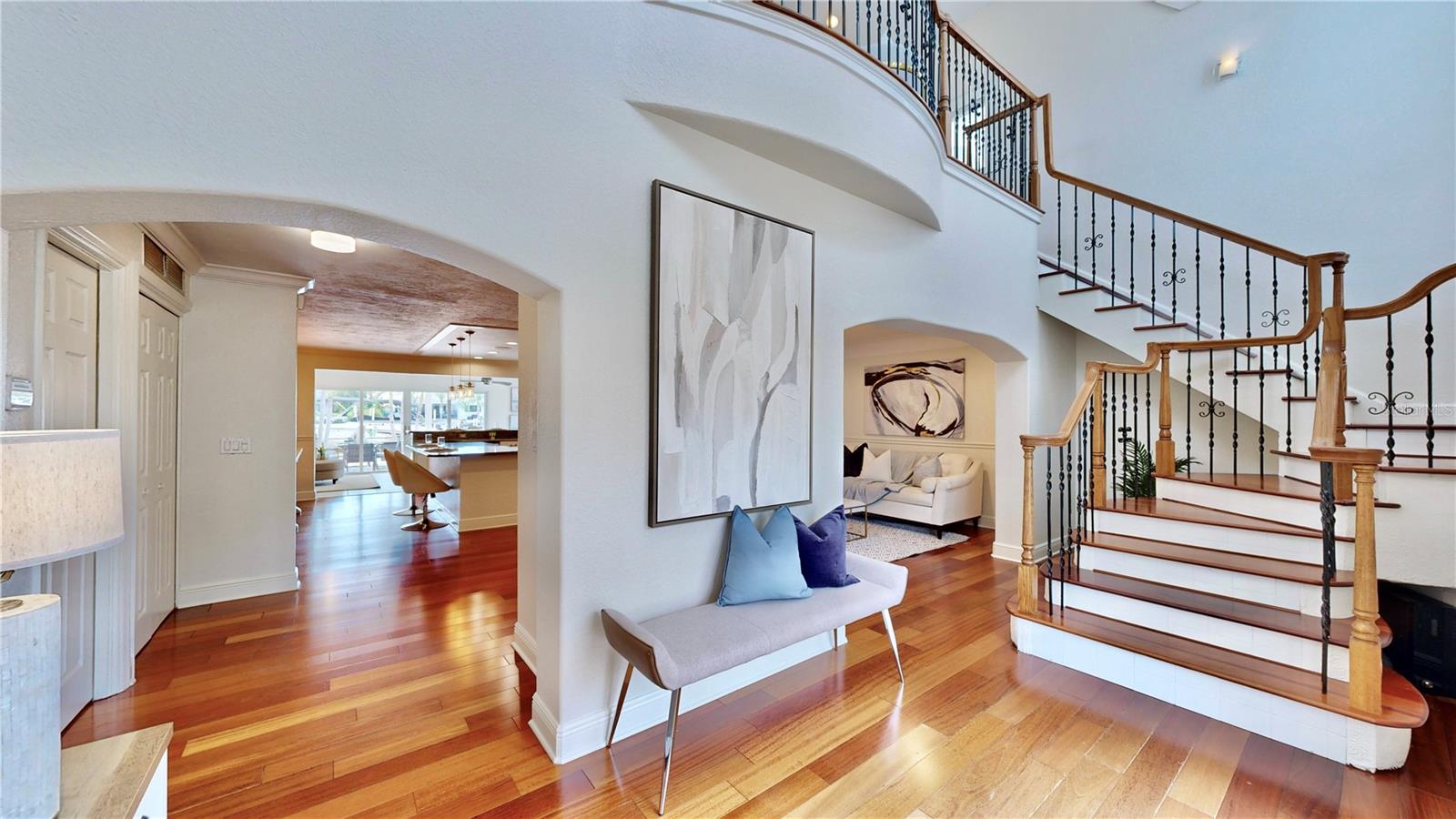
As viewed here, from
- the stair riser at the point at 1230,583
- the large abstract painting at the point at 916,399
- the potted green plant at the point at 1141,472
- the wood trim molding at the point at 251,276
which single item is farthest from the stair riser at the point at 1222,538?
the wood trim molding at the point at 251,276

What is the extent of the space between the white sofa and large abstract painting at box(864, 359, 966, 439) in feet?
2.03

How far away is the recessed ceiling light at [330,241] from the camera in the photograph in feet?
9.82

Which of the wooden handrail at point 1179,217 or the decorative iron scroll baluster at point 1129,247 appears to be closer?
the wooden handrail at point 1179,217

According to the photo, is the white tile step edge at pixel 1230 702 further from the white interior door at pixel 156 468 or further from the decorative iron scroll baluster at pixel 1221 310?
the white interior door at pixel 156 468

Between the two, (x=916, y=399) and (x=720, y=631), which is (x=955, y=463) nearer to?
(x=916, y=399)

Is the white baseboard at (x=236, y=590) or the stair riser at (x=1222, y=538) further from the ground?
the stair riser at (x=1222, y=538)

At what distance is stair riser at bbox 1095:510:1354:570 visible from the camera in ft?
8.70

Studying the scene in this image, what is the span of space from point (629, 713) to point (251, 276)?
12.8 ft

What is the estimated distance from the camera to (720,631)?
7.04ft

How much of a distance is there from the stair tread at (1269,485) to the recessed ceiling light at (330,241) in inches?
211

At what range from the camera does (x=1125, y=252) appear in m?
4.94

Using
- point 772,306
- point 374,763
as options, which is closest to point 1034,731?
point 772,306

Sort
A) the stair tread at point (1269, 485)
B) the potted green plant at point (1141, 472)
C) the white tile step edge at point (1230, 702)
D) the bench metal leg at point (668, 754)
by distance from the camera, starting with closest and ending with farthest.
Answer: the bench metal leg at point (668, 754), the white tile step edge at point (1230, 702), the stair tread at point (1269, 485), the potted green plant at point (1141, 472)

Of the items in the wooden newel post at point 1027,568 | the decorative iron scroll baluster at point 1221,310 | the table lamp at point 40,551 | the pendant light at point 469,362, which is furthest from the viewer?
the pendant light at point 469,362
